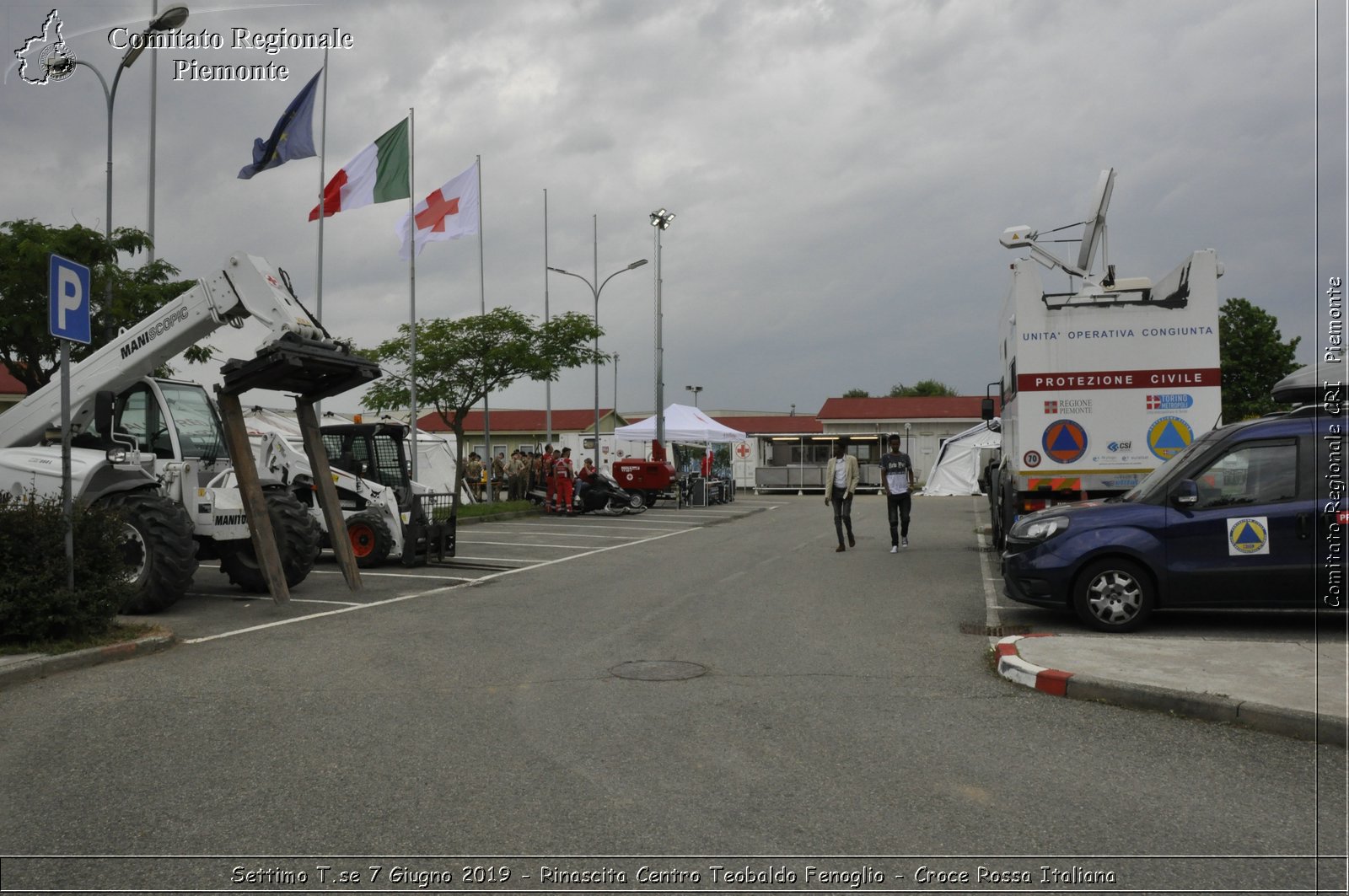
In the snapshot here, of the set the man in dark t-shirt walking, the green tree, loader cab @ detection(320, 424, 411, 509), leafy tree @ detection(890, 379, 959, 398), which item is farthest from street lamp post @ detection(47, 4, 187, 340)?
leafy tree @ detection(890, 379, 959, 398)

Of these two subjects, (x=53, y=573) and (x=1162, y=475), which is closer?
(x=53, y=573)

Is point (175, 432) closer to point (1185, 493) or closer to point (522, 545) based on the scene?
point (522, 545)

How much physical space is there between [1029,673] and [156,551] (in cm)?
798

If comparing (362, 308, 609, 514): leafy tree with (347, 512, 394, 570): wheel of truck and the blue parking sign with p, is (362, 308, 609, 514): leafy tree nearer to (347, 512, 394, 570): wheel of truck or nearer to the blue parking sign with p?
(347, 512, 394, 570): wheel of truck

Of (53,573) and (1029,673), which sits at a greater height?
(53,573)

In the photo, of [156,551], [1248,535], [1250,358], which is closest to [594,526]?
[156,551]

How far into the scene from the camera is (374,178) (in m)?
24.4

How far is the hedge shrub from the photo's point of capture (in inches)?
318

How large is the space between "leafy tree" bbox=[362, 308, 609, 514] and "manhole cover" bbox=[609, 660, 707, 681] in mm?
22841

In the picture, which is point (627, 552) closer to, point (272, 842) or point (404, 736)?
point (404, 736)

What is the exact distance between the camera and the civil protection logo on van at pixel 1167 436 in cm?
1207

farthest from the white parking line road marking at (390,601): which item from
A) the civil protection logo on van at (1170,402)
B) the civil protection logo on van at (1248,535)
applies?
the civil protection logo on van at (1170,402)

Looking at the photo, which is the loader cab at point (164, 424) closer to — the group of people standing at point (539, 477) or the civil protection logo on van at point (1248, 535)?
the civil protection logo on van at point (1248, 535)

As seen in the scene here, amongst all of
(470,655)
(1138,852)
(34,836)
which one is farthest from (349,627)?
(1138,852)
